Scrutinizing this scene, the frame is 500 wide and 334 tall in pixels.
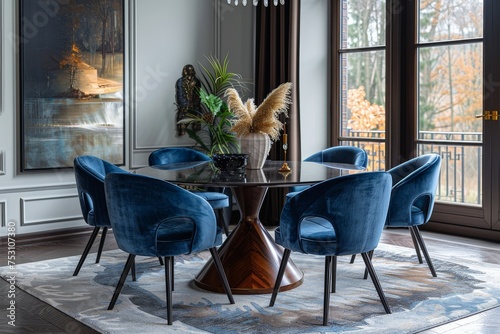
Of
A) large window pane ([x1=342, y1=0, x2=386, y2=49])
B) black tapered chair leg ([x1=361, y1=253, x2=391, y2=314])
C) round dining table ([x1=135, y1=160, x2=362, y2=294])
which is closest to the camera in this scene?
black tapered chair leg ([x1=361, y1=253, x2=391, y2=314])

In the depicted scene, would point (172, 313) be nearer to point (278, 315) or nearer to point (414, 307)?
point (278, 315)

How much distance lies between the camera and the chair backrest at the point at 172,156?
5008mm

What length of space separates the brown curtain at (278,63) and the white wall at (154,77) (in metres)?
0.16

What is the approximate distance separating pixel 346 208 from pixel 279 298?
76 cm

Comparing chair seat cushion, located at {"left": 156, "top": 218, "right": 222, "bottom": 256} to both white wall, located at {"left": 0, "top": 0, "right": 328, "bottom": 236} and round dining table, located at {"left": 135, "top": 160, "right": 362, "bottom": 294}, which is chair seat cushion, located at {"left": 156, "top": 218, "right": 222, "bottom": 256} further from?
white wall, located at {"left": 0, "top": 0, "right": 328, "bottom": 236}

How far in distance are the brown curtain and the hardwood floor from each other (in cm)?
112

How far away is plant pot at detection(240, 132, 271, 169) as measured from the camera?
4.21 m

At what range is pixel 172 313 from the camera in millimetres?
3449

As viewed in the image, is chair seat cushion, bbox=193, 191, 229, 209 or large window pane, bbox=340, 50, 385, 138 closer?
chair seat cushion, bbox=193, 191, 229, 209

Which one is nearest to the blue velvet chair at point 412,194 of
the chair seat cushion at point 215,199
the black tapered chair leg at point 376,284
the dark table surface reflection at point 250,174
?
the dark table surface reflection at point 250,174

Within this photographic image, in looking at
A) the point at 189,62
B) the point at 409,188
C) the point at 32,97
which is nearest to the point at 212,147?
the point at 189,62

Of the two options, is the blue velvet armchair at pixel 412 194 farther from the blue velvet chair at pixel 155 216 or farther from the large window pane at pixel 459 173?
the large window pane at pixel 459 173

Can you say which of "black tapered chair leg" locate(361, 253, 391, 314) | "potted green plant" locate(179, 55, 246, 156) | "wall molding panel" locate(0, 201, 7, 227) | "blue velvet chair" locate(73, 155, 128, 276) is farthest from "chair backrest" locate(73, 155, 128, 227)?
"potted green plant" locate(179, 55, 246, 156)

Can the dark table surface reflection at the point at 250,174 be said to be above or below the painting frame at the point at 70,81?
below
